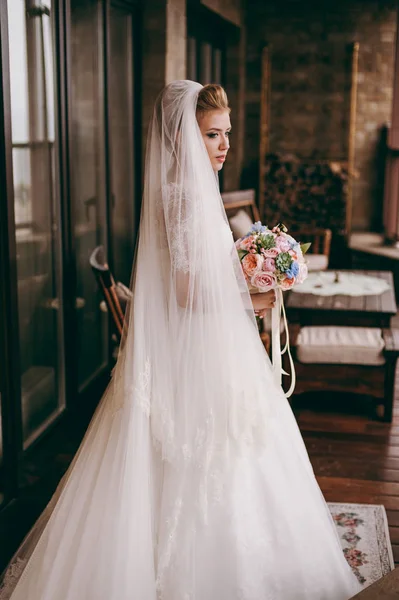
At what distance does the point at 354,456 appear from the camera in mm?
3799

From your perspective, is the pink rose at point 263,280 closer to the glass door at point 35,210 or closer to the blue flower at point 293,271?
the blue flower at point 293,271

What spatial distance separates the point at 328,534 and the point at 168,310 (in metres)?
0.90

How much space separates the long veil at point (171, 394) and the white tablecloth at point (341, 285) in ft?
8.37

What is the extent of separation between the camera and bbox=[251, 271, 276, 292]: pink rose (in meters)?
2.59

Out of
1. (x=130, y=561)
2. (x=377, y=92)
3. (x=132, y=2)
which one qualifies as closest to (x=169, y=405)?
(x=130, y=561)

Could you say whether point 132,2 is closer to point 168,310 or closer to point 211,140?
point 211,140

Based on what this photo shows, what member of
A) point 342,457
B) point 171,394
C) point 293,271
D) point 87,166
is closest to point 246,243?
point 293,271

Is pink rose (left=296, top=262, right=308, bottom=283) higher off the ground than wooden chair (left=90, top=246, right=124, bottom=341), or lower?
higher

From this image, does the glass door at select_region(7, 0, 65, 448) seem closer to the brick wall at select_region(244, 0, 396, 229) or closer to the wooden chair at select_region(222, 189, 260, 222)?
the wooden chair at select_region(222, 189, 260, 222)

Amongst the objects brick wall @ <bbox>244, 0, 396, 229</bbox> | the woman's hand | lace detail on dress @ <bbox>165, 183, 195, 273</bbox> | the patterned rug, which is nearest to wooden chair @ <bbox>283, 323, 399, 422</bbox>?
the patterned rug

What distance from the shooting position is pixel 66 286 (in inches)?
153

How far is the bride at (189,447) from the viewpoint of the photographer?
2201 mm

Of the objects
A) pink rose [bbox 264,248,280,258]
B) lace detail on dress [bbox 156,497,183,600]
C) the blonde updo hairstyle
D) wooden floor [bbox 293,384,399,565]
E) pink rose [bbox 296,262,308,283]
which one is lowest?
wooden floor [bbox 293,384,399,565]

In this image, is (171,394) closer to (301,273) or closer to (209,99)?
(301,273)
